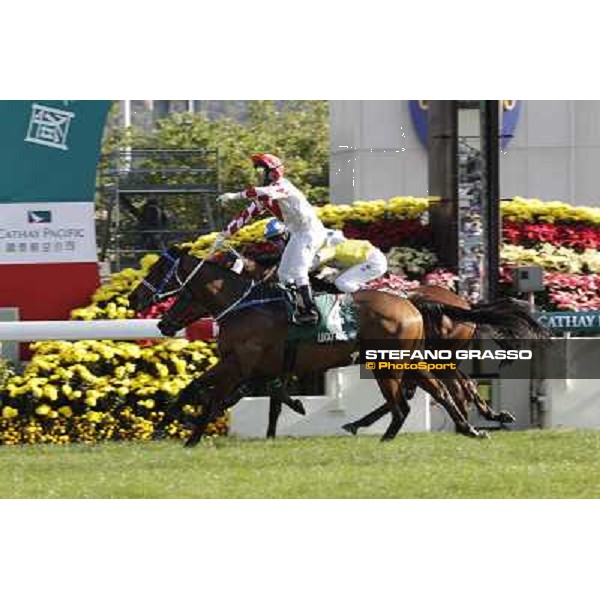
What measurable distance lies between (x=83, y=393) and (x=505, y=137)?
293 cm

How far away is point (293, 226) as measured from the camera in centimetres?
1010

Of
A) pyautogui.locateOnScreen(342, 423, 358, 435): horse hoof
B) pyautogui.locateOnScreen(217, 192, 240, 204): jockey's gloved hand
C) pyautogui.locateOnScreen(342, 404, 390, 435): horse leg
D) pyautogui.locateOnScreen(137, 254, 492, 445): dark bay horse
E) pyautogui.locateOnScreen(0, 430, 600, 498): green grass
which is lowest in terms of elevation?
pyautogui.locateOnScreen(0, 430, 600, 498): green grass

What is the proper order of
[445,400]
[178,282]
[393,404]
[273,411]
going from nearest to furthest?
[445,400], [393,404], [178,282], [273,411]

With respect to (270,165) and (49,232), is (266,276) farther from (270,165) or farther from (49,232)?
(49,232)

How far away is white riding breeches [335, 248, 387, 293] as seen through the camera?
10.1m

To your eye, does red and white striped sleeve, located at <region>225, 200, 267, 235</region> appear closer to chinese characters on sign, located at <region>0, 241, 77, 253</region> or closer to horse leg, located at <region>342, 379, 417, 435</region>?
chinese characters on sign, located at <region>0, 241, 77, 253</region>

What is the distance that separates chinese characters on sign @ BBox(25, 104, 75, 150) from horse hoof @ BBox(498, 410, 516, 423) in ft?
9.66

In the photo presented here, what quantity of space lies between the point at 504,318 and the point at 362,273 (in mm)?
884

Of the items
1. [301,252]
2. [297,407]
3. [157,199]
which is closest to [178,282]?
[157,199]

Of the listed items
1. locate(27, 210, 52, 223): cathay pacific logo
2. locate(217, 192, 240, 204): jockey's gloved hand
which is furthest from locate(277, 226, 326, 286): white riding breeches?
locate(27, 210, 52, 223): cathay pacific logo

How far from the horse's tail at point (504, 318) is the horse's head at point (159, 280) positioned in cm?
152

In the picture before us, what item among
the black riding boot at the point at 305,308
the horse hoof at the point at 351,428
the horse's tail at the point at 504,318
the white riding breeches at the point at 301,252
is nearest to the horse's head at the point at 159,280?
the white riding breeches at the point at 301,252

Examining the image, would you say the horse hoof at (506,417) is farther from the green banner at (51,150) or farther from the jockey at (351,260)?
the green banner at (51,150)

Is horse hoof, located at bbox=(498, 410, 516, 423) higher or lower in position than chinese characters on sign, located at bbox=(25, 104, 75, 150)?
lower
